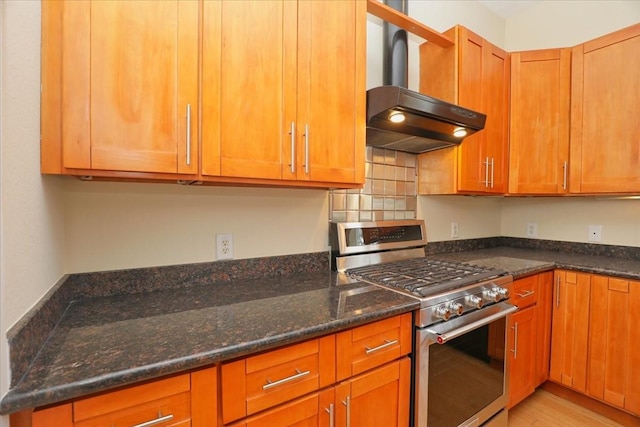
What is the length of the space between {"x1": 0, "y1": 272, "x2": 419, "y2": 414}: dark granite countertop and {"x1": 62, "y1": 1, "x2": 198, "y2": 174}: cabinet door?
19.4 inches

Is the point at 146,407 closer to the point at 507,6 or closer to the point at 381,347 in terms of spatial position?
the point at 381,347

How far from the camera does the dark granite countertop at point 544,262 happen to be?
→ 1720mm

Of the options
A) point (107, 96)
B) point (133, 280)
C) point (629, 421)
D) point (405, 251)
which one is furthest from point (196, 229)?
point (629, 421)

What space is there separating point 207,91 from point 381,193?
4.21 feet

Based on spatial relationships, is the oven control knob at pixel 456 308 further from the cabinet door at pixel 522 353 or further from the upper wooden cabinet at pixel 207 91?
the upper wooden cabinet at pixel 207 91

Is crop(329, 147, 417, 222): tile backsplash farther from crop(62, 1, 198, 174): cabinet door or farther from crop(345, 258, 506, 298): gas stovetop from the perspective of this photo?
crop(62, 1, 198, 174): cabinet door

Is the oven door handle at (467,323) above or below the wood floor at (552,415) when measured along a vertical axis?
above

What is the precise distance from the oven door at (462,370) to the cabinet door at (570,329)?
2.03 ft

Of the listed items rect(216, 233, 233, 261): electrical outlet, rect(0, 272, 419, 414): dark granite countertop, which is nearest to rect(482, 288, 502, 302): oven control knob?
rect(0, 272, 419, 414): dark granite countertop

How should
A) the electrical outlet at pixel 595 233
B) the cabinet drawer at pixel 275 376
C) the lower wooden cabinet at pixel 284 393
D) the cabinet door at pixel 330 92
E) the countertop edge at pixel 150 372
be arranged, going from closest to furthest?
the countertop edge at pixel 150 372, the lower wooden cabinet at pixel 284 393, the cabinet drawer at pixel 275 376, the cabinet door at pixel 330 92, the electrical outlet at pixel 595 233

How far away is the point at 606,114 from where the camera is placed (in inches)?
75.9

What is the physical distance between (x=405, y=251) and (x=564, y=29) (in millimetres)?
2304

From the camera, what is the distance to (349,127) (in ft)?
4.49

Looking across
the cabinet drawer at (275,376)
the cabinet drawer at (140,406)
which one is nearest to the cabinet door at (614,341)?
the cabinet drawer at (275,376)
